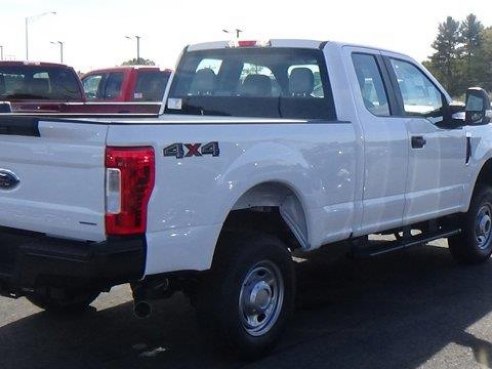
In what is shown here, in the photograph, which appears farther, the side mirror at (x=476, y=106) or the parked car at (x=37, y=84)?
the parked car at (x=37, y=84)

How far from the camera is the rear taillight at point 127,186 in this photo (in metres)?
3.75

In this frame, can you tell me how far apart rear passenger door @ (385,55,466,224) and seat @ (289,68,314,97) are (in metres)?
0.84

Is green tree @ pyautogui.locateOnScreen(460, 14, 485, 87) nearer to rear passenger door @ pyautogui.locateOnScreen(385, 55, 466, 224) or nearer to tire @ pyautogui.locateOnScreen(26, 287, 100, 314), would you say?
rear passenger door @ pyautogui.locateOnScreen(385, 55, 466, 224)

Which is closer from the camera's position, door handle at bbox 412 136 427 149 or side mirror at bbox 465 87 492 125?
door handle at bbox 412 136 427 149

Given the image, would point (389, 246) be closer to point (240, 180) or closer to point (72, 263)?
point (240, 180)

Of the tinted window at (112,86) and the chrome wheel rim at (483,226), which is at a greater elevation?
the tinted window at (112,86)

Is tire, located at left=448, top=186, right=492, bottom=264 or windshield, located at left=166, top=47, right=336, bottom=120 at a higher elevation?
windshield, located at left=166, top=47, right=336, bottom=120

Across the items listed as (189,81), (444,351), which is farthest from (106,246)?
(189,81)

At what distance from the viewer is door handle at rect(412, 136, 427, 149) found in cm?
598

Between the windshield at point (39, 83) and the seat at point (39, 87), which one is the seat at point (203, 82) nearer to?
the windshield at point (39, 83)

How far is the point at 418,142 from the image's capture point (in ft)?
19.8

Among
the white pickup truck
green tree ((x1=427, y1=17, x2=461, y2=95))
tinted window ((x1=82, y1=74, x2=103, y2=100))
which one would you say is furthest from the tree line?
the white pickup truck

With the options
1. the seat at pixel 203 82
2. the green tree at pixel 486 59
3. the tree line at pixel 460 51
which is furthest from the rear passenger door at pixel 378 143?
the tree line at pixel 460 51

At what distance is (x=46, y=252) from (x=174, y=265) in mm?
673
